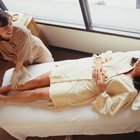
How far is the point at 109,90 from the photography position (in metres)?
1.81

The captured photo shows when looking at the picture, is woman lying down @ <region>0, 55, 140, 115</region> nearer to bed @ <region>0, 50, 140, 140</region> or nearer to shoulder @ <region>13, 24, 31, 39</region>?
bed @ <region>0, 50, 140, 140</region>

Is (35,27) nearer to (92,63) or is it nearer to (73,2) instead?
(73,2)

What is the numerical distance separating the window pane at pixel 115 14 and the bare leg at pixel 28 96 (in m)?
0.89

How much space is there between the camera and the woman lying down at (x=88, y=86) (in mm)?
1727

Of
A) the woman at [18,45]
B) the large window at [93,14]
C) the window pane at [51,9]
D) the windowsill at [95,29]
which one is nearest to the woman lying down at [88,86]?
the woman at [18,45]

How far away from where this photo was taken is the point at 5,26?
1708 mm

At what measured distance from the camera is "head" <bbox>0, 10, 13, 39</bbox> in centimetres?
168

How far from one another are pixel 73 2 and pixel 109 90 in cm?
102

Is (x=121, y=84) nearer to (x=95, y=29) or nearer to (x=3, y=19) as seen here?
(x=95, y=29)

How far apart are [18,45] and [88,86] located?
2.10 ft

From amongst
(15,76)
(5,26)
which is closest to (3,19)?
(5,26)

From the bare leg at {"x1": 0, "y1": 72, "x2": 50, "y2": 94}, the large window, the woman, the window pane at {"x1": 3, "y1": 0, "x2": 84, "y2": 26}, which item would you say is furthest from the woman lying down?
the window pane at {"x1": 3, "y1": 0, "x2": 84, "y2": 26}

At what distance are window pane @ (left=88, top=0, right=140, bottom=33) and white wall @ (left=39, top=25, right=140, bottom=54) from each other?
110mm

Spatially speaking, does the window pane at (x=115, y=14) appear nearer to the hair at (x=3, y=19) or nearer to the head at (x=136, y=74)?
the head at (x=136, y=74)
